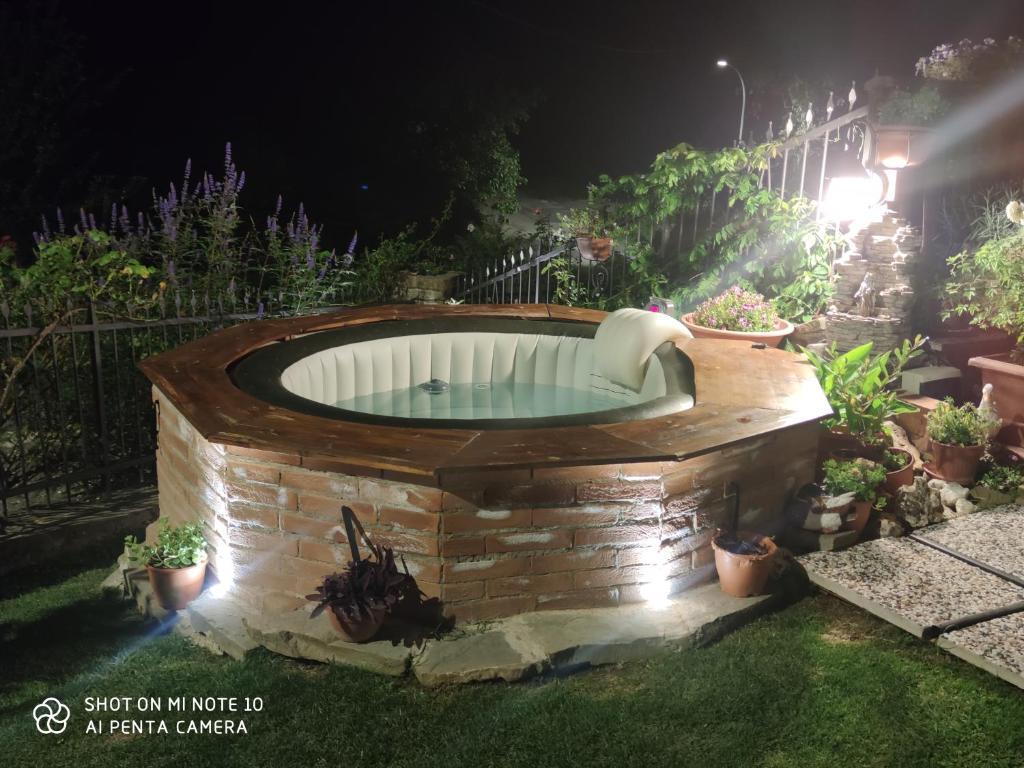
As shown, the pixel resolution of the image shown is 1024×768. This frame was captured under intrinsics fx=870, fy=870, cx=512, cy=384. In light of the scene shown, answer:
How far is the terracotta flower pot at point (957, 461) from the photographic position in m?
4.99

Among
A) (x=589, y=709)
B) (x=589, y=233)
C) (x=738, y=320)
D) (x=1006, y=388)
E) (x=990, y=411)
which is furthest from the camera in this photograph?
(x=589, y=233)

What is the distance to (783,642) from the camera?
342cm

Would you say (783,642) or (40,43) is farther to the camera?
(40,43)

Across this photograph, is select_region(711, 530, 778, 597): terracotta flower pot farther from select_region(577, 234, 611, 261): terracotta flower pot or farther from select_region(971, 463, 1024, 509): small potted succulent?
select_region(577, 234, 611, 261): terracotta flower pot

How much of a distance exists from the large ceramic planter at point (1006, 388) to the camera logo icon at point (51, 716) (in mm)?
5282

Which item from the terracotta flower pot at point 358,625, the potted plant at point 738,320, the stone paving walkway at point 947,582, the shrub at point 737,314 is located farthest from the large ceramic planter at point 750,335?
the terracotta flower pot at point 358,625

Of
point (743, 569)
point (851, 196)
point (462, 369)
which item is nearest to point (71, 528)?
point (462, 369)

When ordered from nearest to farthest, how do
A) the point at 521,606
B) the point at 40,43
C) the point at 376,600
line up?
the point at 376,600 → the point at 521,606 → the point at 40,43

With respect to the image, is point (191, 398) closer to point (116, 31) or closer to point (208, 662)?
point (208, 662)

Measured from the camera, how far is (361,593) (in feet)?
10.4

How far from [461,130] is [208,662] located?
13.6 m

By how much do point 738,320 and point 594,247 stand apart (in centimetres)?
206

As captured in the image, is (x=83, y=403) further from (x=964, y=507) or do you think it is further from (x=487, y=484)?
(x=964, y=507)

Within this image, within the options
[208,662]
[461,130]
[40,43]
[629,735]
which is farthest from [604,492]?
[461,130]
